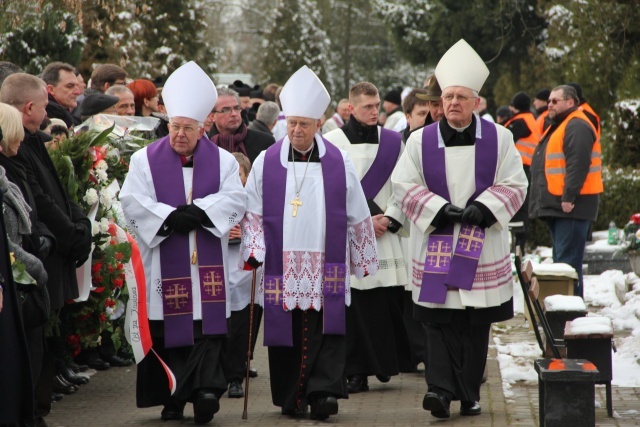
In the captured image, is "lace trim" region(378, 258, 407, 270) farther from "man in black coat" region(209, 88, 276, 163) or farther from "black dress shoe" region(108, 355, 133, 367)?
"black dress shoe" region(108, 355, 133, 367)

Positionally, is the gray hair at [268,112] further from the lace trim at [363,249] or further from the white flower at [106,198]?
the lace trim at [363,249]

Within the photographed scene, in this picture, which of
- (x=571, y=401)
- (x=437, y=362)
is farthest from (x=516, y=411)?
(x=571, y=401)

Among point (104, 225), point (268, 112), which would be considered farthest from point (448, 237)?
point (268, 112)

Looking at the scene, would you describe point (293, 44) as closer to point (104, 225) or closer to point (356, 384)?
point (356, 384)

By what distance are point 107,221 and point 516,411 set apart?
298 centimetres

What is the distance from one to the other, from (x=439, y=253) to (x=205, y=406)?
176 centimetres

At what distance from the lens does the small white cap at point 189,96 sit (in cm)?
787

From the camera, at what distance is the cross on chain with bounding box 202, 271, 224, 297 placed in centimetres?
780

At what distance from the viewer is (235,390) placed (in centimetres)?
870

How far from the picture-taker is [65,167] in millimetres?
7855

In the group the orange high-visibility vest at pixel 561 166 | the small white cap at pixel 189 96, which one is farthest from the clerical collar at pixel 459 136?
the orange high-visibility vest at pixel 561 166

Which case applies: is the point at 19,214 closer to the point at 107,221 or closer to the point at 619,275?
the point at 107,221

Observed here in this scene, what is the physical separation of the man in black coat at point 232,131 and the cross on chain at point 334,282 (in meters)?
2.18

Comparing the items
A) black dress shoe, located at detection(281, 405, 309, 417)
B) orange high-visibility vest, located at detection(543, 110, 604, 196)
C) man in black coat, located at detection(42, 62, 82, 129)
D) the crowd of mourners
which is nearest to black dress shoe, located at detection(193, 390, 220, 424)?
the crowd of mourners
